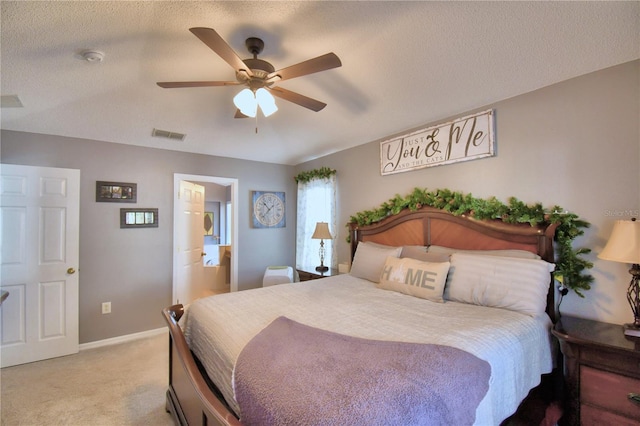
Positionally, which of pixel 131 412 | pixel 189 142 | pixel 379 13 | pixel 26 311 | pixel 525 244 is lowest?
pixel 131 412

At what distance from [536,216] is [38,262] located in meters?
4.73

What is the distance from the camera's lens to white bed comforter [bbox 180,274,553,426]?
1324 millimetres

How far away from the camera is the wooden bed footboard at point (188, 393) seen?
3.17 feet

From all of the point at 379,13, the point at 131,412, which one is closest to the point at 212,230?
the point at 131,412

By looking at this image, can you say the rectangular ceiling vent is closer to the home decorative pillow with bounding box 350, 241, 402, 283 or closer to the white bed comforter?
the white bed comforter

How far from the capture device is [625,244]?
158cm

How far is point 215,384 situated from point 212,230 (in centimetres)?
681

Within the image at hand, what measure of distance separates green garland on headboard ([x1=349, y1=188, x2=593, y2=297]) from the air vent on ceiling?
12.5ft

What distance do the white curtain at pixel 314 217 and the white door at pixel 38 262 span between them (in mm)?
2823

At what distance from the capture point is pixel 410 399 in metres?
0.93

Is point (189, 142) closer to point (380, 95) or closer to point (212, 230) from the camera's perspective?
point (380, 95)

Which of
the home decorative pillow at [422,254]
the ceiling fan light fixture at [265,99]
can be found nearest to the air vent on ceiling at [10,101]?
the ceiling fan light fixture at [265,99]

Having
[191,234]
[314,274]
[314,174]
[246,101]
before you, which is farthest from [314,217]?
[246,101]

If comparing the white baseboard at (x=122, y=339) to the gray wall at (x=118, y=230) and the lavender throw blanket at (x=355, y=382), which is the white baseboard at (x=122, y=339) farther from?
the lavender throw blanket at (x=355, y=382)
